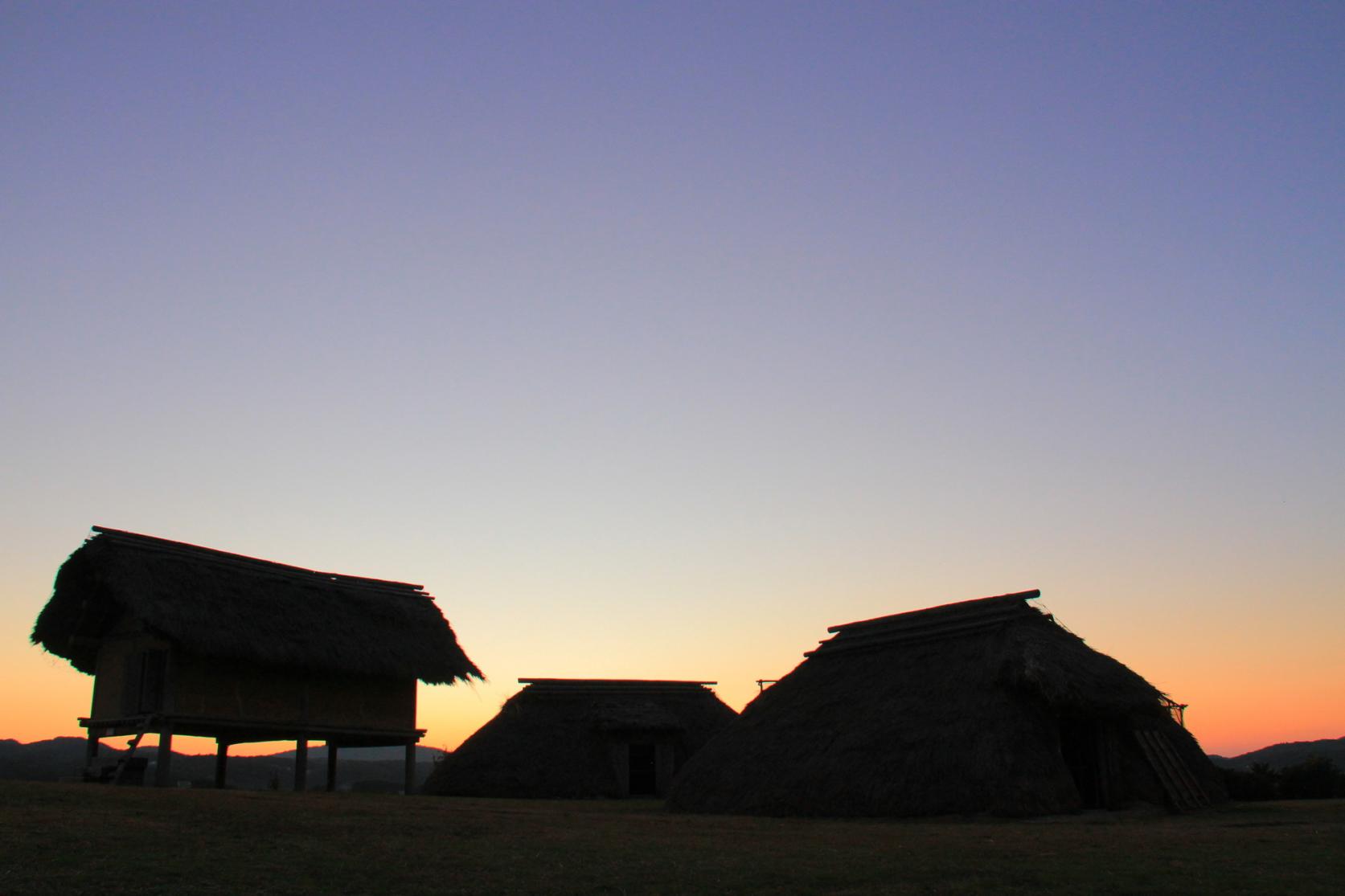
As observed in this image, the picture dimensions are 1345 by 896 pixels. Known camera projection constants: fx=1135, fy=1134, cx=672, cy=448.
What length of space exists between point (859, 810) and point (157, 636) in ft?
49.0

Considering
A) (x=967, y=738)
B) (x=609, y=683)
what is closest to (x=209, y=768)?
(x=609, y=683)

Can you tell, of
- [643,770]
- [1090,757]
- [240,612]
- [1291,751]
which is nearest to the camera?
[1090,757]

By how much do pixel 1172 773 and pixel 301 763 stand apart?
19294mm

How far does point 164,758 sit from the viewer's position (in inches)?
906

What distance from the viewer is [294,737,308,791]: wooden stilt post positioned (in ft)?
86.2

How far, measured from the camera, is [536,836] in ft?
54.1

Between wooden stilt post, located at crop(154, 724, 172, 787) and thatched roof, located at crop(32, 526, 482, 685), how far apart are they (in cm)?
187

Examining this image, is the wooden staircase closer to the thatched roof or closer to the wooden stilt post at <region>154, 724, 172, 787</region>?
the thatched roof

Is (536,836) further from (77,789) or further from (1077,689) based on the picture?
(1077,689)

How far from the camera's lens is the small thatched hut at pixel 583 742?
33.6 meters

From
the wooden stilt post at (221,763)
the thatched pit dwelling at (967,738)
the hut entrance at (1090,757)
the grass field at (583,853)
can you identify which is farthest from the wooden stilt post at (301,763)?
the hut entrance at (1090,757)

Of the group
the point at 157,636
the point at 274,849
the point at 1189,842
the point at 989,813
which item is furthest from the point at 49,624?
the point at 1189,842

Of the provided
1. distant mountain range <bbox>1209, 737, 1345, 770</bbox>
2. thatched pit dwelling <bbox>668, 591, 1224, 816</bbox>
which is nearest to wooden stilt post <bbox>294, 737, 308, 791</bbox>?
thatched pit dwelling <bbox>668, 591, 1224, 816</bbox>

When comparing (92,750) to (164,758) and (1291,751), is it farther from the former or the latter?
(1291,751)
